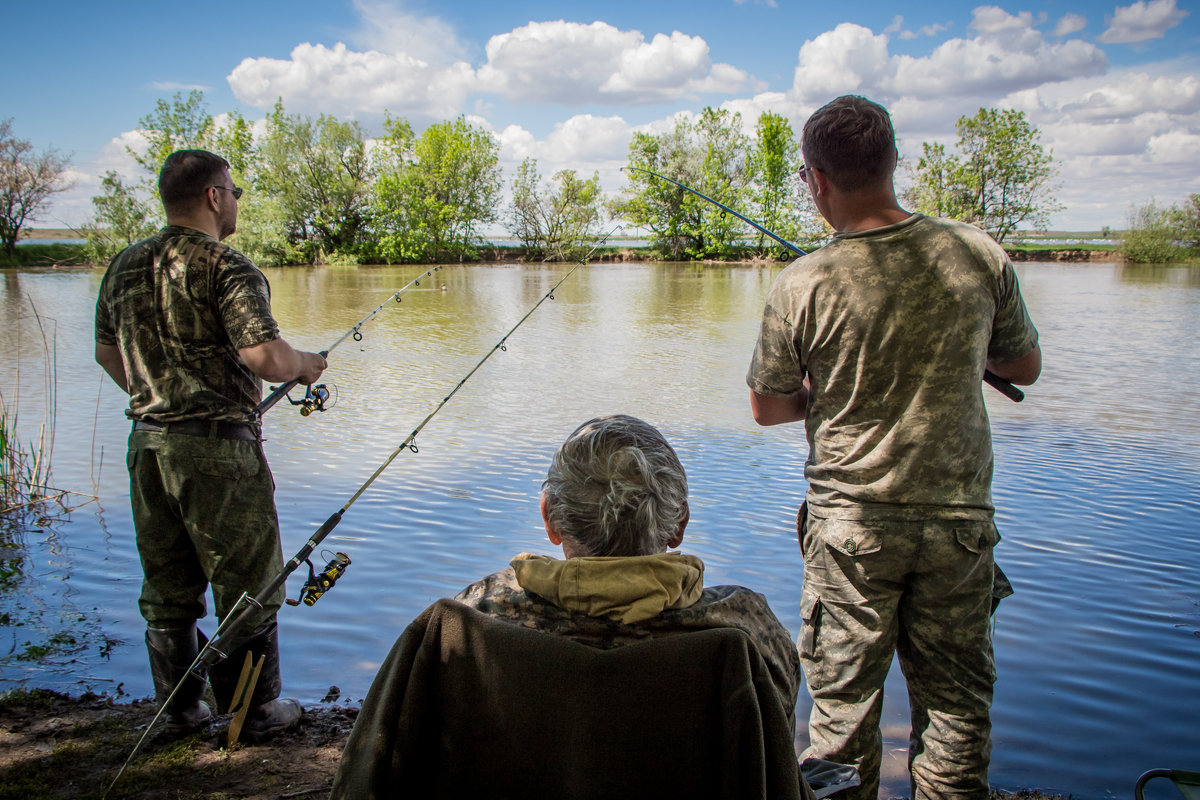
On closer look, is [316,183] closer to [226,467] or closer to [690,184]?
[690,184]

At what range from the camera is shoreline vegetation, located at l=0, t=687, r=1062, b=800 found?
7.45ft

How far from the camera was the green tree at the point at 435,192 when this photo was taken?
46844 mm

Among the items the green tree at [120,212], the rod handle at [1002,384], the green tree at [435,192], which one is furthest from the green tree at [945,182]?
the rod handle at [1002,384]

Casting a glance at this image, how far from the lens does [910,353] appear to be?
187cm

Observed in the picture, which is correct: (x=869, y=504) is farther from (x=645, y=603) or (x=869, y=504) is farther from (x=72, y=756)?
(x=72, y=756)

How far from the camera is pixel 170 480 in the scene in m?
2.43

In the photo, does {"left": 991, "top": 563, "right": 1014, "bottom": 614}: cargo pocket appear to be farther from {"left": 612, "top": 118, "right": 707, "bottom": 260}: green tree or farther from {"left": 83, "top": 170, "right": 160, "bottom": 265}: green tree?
{"left": 612, "top": 118, "right": 707, "bottom": 260}: green tree

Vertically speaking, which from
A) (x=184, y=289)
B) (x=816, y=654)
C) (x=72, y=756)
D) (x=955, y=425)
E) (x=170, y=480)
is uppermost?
(x=184, y=289)

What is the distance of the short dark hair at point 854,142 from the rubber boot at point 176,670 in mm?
2355

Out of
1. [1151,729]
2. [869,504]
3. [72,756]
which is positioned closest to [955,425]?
[869,504]

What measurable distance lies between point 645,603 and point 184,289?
73.1 inches

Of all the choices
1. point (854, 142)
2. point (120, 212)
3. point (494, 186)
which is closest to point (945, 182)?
point (494, 186)

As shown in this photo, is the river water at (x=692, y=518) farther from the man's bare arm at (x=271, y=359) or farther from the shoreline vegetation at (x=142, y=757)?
the man's bare arm at (x=271, y=359)

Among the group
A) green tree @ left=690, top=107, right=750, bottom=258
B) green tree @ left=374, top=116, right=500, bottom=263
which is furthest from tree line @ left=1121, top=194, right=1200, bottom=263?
green tree @ left=374, top=116, right=500, bottom=263
